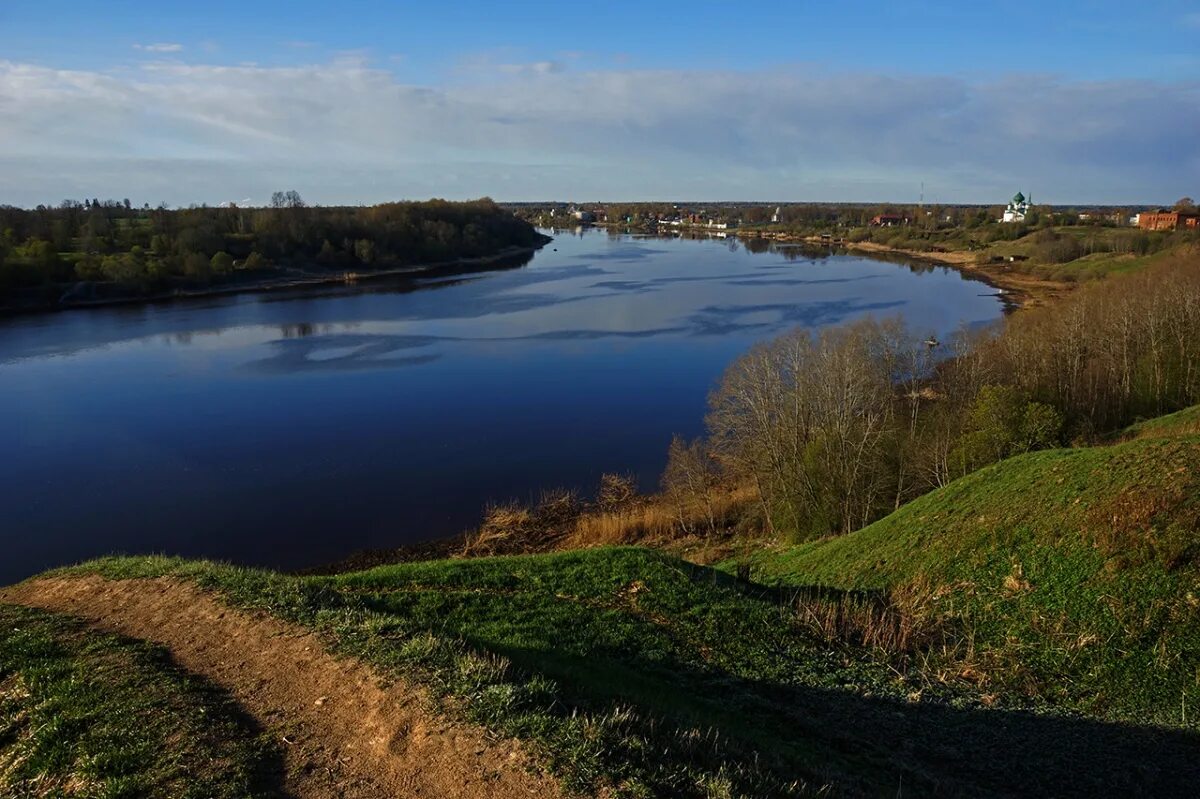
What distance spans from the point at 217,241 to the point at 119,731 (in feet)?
246

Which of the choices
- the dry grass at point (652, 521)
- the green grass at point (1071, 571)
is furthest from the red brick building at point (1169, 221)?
the green grass at point (1071, 571)

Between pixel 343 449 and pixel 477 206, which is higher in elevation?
pixel 477 206

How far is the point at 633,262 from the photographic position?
90688 mm

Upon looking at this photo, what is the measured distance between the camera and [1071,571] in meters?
9.83

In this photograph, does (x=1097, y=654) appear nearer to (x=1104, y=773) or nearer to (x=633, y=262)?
(x=1104, y=773)

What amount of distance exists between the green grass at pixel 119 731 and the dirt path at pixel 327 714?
0.66 feet

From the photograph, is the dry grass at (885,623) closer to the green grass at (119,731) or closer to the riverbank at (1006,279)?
the green grass at (119,731)

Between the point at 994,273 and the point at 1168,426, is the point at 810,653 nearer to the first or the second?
the point at 1168,426

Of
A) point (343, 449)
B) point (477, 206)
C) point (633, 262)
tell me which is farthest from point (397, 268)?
point (343, 449)

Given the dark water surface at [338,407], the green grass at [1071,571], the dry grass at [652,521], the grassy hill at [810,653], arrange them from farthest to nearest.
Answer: the dark water surface at [338,407] → the dry grass at [652,521] → the green grass at [1071,571] → the grassy hill at [810,653]

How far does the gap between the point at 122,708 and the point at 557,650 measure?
3.77m

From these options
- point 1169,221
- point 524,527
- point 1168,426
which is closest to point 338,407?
point 524,527

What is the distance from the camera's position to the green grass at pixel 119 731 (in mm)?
4562

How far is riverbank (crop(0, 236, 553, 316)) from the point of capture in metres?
52.9
